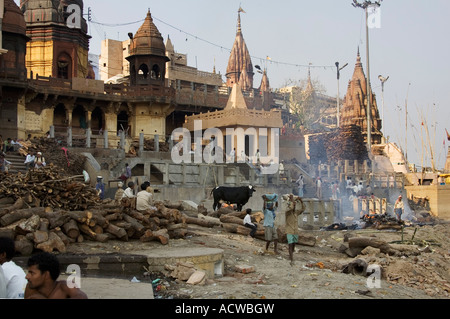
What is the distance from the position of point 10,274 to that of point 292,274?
5779 mm

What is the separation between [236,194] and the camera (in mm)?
17938

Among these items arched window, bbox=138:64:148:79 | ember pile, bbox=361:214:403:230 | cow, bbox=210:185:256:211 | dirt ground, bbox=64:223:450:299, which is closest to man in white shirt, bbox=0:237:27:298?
dirt ground, bbox=64:223:450:299

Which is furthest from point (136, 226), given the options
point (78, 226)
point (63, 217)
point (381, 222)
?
point (381, 222)

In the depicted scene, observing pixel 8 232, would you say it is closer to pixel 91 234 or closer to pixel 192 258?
pixel 91 234

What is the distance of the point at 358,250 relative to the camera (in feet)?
44.2

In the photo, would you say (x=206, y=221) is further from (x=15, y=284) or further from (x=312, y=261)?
(x=15, y=284)

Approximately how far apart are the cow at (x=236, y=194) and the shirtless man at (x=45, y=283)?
13.5 metres

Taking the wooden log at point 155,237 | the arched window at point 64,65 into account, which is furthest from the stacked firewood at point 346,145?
the wooden log at point 155,237

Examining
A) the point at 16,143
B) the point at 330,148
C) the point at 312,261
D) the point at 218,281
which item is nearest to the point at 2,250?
the point at 218,281

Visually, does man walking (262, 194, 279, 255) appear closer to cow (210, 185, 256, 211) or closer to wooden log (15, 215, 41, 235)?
wooden log (15, 215, 41, 235)

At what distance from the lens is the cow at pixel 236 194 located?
58.5ft

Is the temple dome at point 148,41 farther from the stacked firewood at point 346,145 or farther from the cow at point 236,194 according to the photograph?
the cow at point 236,194

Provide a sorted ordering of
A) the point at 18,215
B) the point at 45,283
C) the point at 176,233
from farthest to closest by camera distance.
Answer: the point at 176,233, the point at 18,215, the point at 45,283
